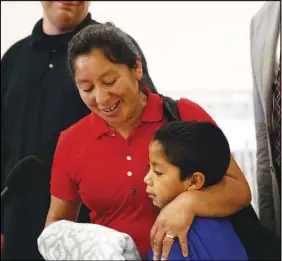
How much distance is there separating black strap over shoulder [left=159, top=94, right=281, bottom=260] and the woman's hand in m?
0.05

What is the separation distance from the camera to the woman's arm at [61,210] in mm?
486

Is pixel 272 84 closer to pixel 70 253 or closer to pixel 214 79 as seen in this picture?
pixel 214 79

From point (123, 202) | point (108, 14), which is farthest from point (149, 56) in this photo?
point (123, 202)

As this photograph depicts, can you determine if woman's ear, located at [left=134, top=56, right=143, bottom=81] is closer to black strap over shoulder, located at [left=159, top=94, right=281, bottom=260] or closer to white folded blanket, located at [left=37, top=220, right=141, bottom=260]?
black strap over shoulder, located at [left=159, top=94, right=281, bottom=260]

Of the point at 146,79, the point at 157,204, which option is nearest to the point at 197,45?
the point at 146,79

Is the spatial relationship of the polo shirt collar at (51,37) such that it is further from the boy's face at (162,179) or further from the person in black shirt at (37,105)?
the boy's face at (162,179)

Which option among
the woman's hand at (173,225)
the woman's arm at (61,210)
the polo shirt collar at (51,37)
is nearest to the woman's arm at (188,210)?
the woman's hand at (173,225)

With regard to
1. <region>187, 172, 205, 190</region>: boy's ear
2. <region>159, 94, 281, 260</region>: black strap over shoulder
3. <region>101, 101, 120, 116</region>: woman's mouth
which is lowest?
<region>159, 94, 281, 260</region>: black strap over shoulder

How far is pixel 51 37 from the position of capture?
51 cm

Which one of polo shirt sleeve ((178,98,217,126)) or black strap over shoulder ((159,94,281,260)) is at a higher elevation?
polo shirt sleeve ((178,98,217,126))

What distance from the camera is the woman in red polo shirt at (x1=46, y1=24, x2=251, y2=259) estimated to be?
44 centimetres

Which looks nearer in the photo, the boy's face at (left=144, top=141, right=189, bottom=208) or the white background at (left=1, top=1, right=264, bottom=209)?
the boy's face at (left=144, top=141, right=189, bottom=208)

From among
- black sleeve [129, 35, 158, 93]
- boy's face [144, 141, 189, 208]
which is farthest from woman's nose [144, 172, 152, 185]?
black sleeve [129, 35, 158, 93]

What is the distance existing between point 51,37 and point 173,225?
271 mm
